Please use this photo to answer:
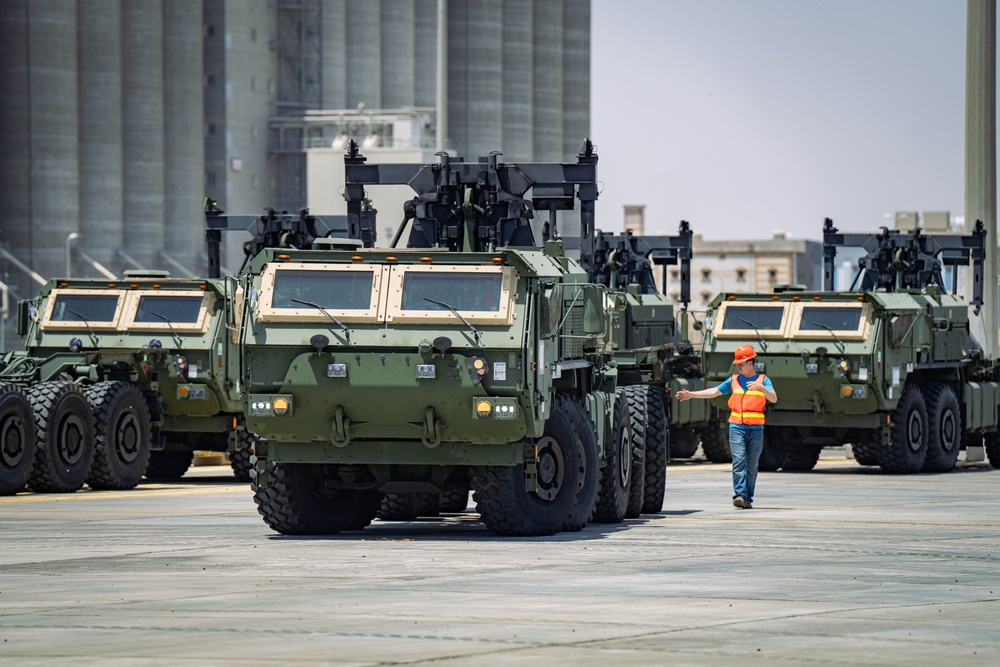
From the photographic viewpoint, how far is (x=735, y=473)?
20.8 meters

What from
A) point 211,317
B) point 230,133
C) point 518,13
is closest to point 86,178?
point 230,133

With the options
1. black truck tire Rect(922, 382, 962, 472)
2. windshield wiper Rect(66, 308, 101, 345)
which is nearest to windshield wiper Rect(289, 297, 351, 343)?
windshield wiper Rect(66, 308, 101, 345)

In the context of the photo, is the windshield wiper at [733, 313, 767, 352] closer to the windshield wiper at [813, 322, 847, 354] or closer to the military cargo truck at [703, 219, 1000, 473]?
the military cargo truck at [703, 219, 1000, 473]

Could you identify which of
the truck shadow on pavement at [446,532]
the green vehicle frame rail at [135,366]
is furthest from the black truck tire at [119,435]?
the truck shadow on pavement at [446,532]

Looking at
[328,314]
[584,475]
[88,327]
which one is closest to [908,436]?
[88,327]

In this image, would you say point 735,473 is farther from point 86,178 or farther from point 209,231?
point 86,178

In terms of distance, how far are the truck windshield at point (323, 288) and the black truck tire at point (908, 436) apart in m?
14.7

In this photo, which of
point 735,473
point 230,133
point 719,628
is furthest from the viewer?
point 230,133

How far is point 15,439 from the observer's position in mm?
23656

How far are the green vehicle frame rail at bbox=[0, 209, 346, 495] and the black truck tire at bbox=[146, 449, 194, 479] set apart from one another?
432 mm

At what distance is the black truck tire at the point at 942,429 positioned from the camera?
101ft

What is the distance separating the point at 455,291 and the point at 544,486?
69.6 inches

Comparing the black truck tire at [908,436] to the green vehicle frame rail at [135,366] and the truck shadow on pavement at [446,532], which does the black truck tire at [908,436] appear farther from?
the truck shadow on pavement at [446,532]

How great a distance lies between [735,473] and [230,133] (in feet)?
239
